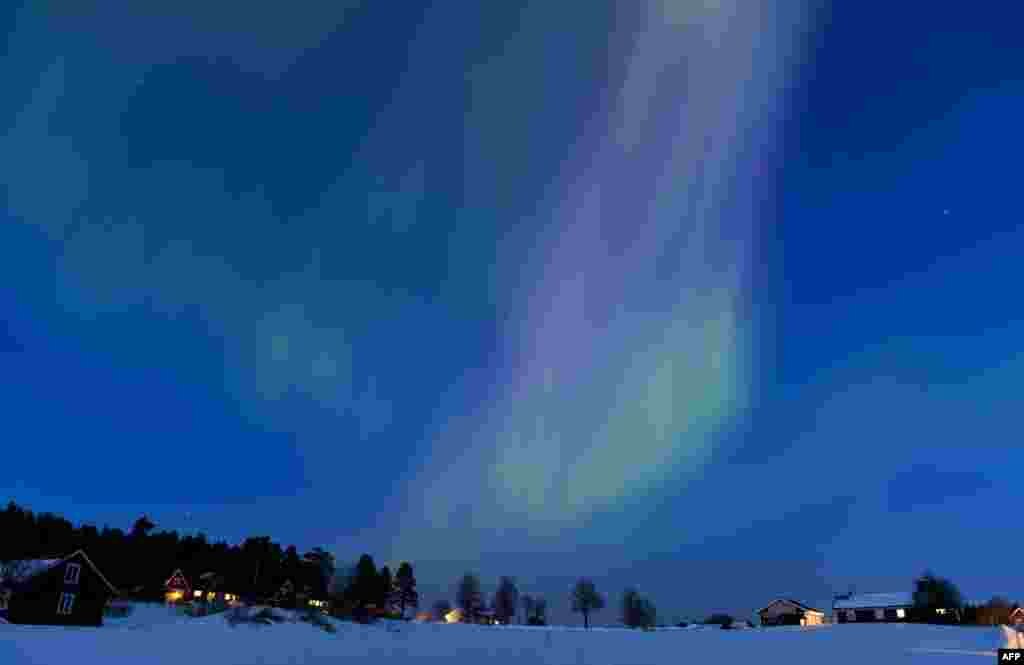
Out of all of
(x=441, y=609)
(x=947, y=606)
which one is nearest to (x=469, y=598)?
(x=441, y=609)

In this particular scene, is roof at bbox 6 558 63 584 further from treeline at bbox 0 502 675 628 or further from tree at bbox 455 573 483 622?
tree at bbox 455 573 483 622

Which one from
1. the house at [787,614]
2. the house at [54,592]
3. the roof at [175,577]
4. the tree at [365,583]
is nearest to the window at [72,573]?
the house at [54,592]

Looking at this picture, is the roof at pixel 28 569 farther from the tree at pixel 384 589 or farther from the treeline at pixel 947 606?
the treeline at pixel 947 606

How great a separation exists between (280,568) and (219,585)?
17.7 m

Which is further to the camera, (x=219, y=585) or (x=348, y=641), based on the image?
(x=219, y=585)

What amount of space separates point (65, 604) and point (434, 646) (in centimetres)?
3315

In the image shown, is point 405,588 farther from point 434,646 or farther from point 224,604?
point 434,646

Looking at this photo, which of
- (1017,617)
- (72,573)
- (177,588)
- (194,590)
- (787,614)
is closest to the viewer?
(72,573)

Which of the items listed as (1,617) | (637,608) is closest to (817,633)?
(1,617)

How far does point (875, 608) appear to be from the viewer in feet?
462

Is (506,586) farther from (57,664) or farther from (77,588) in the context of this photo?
(57,664)

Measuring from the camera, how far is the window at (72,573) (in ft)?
208

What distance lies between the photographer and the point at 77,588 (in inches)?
2512

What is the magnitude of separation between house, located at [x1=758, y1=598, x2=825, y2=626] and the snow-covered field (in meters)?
55.2
